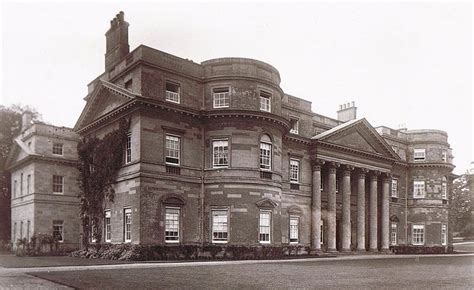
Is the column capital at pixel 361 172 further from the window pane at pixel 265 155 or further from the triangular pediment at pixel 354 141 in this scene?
the window pane at pixel 265 155

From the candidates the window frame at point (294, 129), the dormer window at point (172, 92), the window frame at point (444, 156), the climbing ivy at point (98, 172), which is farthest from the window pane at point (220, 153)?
the window frame at point (444, 156)

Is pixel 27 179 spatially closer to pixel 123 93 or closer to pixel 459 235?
pixel 123 93

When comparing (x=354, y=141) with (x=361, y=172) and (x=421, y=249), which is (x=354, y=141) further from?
(x=421, y=249)

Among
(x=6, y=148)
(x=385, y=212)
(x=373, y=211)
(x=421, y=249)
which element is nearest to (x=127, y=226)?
(x=373, y=211)

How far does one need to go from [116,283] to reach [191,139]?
1669cm

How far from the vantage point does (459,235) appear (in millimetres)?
78000

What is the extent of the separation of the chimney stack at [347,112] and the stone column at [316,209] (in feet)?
30.3

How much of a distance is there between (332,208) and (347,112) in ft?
37.2

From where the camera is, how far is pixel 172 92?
28.8m

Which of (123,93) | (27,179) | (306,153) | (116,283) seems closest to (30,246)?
(27,179)

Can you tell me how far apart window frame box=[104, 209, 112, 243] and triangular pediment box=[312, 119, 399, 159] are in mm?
16255

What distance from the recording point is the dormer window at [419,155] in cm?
4641

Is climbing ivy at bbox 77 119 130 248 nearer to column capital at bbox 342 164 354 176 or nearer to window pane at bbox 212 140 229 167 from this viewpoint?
window pane at bbox 212 140 229 167

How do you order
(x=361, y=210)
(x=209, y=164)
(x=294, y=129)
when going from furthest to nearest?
(x=361, y=210) → (x=294, y=129) → (x=209, y=164)
